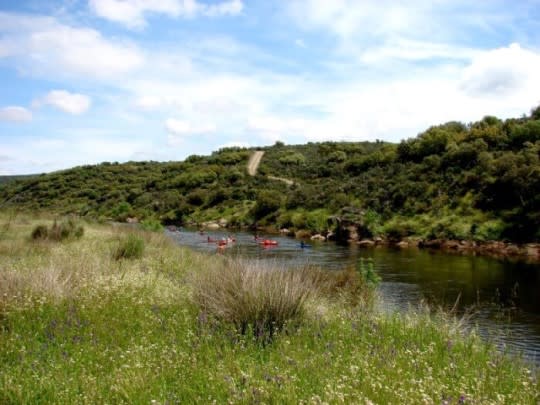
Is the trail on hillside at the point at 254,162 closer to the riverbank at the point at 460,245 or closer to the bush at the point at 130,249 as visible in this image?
the riverbank at the point at 460,245

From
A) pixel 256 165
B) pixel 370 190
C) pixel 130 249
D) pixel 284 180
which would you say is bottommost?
pixel 130 249

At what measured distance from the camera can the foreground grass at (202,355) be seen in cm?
518

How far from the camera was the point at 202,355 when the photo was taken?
652cm

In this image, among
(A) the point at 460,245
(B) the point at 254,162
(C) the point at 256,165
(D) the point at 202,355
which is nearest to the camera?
(D) the point at 202,355

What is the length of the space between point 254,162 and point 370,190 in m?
47.7

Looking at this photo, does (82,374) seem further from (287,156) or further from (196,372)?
(287,156)

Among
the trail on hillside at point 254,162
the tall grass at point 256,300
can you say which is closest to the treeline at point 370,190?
the trail on hillside at point 254,162

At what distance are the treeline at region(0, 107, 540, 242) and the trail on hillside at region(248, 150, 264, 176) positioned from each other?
6.69ft

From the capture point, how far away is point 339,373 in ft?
18.8

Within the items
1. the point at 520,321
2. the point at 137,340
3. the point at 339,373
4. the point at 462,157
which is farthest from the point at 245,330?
the point at 462,157

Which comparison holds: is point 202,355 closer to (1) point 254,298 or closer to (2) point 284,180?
(1) point 254,298

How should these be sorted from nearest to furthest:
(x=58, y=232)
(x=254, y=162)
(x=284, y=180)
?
(x=58, y=232) < (x=284, y=180) < (x=254, y=162)

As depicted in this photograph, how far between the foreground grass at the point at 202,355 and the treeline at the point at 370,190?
9.55 m

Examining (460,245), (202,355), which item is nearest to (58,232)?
(202,355)
